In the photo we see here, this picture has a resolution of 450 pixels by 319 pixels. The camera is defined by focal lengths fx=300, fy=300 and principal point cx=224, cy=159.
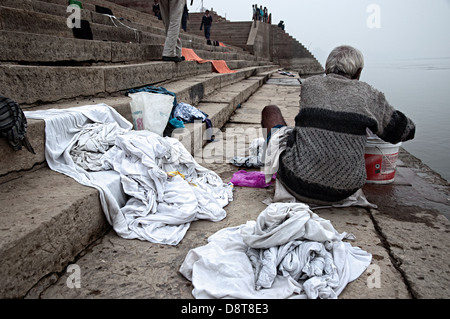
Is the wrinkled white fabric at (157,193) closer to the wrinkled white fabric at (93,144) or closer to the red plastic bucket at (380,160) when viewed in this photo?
the wrinkled white fabric at (93,144)

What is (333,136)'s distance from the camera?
1922 millimetres

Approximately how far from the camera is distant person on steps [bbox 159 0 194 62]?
4388 millimetres

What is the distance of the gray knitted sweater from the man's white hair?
0.06 meters

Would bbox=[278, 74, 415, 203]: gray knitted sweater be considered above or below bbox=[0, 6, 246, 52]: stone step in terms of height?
below

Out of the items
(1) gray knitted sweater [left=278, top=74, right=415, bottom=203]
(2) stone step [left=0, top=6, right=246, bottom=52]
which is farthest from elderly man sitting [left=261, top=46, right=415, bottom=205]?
(2) stone step [left=0, top=6, right=246, bottom=52]

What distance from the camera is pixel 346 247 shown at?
1.57 m

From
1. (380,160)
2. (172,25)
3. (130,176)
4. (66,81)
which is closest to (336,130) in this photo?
(380,160)

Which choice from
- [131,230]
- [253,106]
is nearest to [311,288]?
[131,230]

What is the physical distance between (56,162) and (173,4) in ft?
11.0

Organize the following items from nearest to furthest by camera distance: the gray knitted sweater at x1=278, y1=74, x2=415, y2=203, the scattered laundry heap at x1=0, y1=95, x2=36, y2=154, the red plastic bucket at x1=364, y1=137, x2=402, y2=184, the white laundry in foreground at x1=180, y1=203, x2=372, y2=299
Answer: the white laundry in foreground at x1=180, y1=203, x2=372, y2=299 < the scattered laundry heap at x1=0, y1=95, x2=36, y2=154 < the gray knitted sweater at x1=278, y1=74, x2=415, y2=203 < the red plastic bucket at x1=364, y1=137, x2=402, y2=184

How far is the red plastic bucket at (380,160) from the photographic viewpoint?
2338 mm

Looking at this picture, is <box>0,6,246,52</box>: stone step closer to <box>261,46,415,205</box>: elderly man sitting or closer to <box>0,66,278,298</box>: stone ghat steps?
<box>0,66,278,298</box>: stone ghat steps
